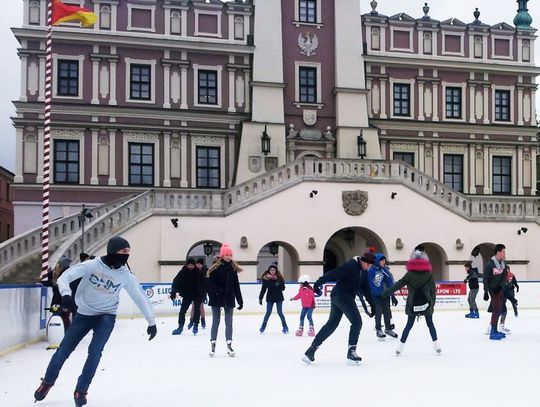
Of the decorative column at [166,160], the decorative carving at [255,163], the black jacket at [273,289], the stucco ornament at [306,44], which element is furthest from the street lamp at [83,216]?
the stucco ornament at [306,44]

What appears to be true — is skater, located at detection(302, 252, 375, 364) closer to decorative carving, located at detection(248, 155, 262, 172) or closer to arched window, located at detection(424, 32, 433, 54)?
decorative carving, located at detection(248, 155, 262, 172)

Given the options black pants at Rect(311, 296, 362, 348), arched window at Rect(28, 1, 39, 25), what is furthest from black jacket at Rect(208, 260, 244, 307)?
arched window at Rect(28, 1, 39, 25)

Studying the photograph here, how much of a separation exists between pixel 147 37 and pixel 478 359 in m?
28.2

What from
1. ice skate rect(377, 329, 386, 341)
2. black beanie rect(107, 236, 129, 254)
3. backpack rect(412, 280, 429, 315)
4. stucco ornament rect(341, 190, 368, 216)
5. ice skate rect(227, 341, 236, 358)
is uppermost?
stucco ornament rect(341, 190, 368, 216)

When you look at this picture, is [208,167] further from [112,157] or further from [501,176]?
[501,176]

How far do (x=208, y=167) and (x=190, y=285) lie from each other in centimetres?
1959

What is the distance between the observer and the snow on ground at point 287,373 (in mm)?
8984

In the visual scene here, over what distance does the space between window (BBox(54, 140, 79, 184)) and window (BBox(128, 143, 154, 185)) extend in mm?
2691

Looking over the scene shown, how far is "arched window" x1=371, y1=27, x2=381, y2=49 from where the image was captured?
40.1 meters

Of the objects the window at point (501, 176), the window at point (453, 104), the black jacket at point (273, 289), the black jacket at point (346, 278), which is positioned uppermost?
the window at point (453, 104)

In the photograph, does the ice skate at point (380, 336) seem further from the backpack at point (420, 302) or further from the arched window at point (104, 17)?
the arched window at point (104, 17)

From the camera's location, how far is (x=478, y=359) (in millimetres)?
12930

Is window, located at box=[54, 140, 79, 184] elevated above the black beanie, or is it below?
above

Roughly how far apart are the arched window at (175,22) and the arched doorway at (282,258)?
1221 cm
